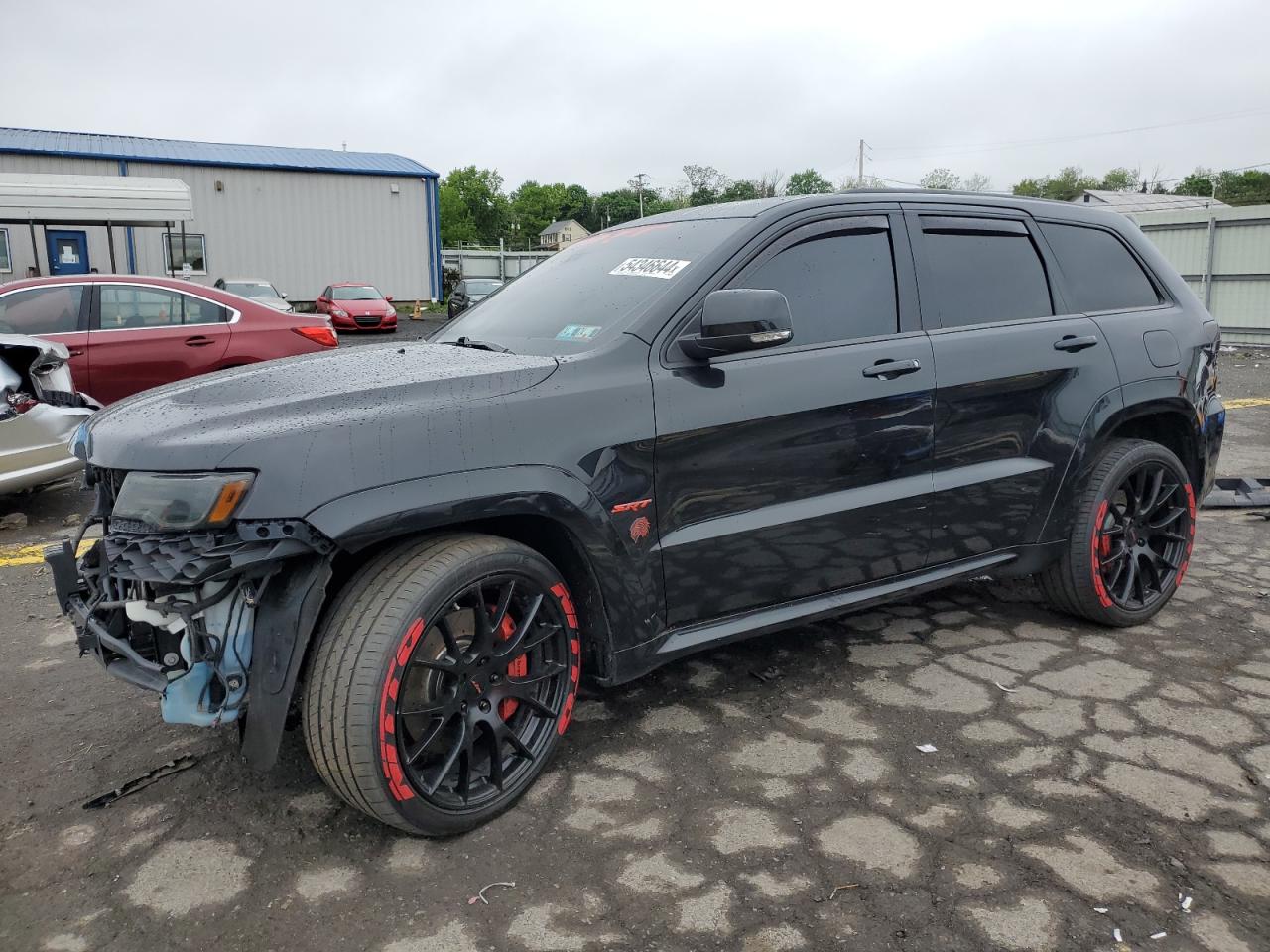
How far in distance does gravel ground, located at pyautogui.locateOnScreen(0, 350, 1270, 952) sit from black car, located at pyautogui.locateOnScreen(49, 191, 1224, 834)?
0.88 feet

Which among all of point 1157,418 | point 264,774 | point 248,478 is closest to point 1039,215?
point 1157,418

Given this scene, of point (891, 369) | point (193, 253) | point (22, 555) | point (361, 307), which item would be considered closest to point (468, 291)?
point (361, 307)

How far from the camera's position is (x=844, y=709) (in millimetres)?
3211

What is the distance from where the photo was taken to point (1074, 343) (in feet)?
12.0

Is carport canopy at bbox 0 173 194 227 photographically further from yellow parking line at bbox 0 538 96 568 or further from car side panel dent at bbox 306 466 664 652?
car side panel dent at bbox 306 466 664 652

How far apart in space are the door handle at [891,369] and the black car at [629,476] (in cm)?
1

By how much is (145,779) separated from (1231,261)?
19499 millimetres

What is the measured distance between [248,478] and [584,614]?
1.02 m

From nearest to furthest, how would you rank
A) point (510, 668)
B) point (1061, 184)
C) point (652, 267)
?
1. point (510, 668)
2. point (652, 267)
3. point (1061, 184)

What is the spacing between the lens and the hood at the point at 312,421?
225 centimetres

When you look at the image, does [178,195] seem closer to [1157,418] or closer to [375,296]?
[375,296]

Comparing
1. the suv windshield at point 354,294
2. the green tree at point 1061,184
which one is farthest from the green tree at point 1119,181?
the suv windshield at point 354,294

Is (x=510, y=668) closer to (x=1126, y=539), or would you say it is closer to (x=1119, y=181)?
(x=1126, y=539)

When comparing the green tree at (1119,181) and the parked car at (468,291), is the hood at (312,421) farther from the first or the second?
the green tree at (1119,181)
